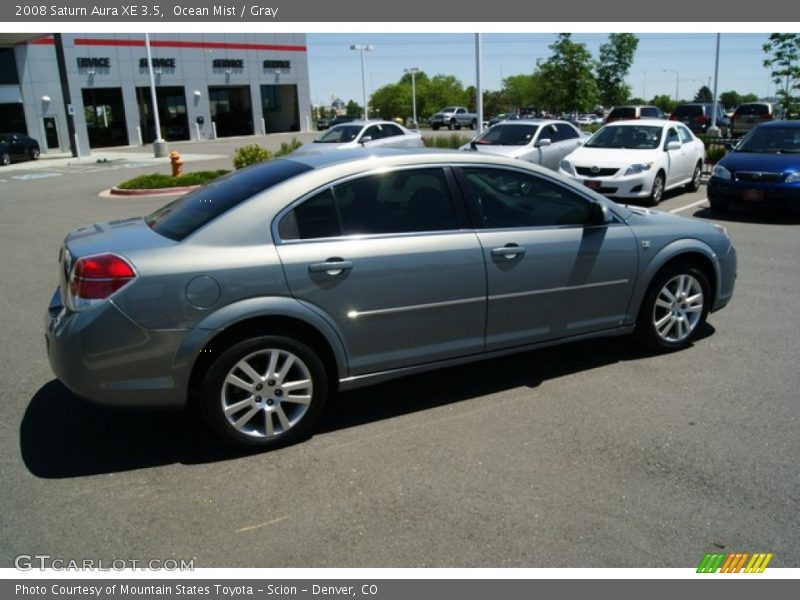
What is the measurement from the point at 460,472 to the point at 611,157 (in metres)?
10.5

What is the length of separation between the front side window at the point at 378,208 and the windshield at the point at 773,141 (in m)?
9.83

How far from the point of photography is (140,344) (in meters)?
3.65

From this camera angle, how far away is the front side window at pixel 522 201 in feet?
15.1

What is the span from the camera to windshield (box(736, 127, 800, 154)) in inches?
468

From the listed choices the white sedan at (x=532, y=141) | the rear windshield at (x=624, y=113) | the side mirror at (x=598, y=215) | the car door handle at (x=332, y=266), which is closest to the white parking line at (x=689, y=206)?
the white sedan at (x=532, y=141)

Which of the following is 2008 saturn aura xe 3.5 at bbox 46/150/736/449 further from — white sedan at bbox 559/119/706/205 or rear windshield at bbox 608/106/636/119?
rear windshield at bbox 608/106/636/119

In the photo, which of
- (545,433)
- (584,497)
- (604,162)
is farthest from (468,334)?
(604,162)

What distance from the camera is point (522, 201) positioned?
480cm

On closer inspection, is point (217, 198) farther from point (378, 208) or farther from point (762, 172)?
point (762, 172)

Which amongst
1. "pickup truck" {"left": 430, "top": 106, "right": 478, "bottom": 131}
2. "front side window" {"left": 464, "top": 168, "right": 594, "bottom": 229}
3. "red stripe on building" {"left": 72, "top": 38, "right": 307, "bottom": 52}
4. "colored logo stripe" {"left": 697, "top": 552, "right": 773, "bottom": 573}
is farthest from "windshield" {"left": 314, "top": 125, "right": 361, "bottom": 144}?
"pickup truck" {"left": 430, "top": 106, "right": 478, "bottom": 131}

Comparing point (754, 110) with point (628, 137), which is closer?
point (628, 137)

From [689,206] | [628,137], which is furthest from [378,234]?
[628,137]

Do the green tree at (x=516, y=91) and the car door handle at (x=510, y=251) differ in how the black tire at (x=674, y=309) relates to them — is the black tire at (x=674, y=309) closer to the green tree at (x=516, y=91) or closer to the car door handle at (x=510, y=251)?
the car door handle at (x=510, y=251)

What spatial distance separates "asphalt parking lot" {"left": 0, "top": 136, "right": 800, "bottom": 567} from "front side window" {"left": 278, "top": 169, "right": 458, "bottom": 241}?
1244mm
